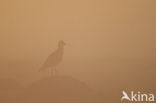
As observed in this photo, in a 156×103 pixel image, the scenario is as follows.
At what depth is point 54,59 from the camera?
1.68 metres

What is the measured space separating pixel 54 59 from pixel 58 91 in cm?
31

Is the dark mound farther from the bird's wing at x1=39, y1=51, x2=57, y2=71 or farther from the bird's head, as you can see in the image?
the bird's head

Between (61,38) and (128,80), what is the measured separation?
0.76 meters

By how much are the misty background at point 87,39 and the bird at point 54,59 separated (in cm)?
4

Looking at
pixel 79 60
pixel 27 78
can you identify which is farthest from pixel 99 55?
pixel 27 78

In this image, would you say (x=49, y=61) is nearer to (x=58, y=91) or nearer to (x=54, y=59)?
(x=54, y=59)

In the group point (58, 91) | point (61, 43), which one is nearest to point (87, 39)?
point (61, 43)

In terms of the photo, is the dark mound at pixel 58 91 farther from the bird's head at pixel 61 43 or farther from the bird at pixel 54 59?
the bird's head at pixel 61 43

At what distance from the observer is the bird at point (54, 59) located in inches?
66.0

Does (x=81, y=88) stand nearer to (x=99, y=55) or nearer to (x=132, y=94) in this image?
(x=99, y=55)

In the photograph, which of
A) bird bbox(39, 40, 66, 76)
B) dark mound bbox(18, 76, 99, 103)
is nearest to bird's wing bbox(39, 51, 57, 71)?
bird bbox(39, 40, 66, 76)

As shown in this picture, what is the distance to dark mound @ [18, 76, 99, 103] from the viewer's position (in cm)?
168

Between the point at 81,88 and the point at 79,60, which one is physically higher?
the point at 79,60

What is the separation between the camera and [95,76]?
1697mm
